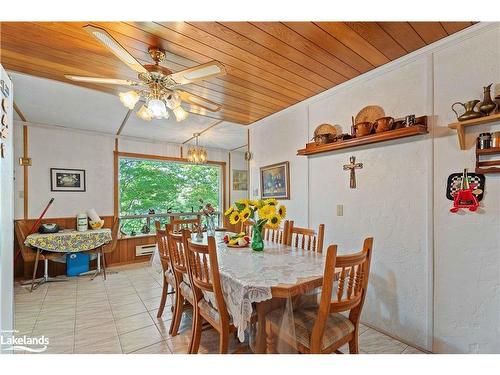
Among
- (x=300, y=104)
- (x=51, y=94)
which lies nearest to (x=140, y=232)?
(x=51, y=94)

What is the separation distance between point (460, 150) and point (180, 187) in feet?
14.7

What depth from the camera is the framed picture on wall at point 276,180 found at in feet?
9.92

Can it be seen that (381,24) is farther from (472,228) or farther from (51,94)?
(51,94)

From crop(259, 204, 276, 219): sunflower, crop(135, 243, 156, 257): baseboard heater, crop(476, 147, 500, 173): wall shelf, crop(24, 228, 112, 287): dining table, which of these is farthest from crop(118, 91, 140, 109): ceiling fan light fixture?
crop(135, 243, 156, 257): baseboard heater

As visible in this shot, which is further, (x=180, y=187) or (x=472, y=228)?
(x=180, y=187)

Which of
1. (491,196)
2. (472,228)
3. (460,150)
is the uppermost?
(460,150)

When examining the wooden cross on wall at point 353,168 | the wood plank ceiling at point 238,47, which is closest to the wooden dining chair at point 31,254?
the wood plank ceiling at point 238,47

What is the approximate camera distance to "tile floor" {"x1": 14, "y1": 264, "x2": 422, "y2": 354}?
179 centimetres

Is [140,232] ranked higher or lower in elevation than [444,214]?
lower

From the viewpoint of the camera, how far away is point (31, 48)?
167cm

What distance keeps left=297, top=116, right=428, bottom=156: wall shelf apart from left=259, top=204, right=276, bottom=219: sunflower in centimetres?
93

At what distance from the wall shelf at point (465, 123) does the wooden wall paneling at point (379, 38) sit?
713 millimetres
